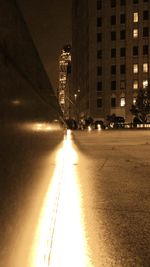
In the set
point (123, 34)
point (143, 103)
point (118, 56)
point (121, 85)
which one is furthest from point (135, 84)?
point (123, 34)

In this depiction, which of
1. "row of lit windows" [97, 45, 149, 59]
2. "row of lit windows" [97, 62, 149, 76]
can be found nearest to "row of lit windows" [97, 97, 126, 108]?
"row of lit windows" [97, 62, 149, 76]

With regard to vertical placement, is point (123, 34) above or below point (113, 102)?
above

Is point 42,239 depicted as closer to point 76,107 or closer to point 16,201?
point 16,201

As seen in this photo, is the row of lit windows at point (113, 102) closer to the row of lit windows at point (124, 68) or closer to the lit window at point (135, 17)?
the row of lit windows at point (124, 68)

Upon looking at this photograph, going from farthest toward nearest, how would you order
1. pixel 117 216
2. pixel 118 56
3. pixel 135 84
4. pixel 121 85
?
1. pixel 118 56
2. pixel 121 85
3. pixel 135 84
4. pixel 117 216

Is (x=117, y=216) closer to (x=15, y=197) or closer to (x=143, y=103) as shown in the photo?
(x=15, y=197)

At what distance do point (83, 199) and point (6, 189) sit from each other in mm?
3414

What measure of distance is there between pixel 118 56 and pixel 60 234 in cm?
7955

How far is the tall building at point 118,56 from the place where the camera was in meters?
78.9

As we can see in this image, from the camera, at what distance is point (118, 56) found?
8044cm

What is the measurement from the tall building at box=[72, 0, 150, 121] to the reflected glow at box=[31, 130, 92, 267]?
7487 centimetres

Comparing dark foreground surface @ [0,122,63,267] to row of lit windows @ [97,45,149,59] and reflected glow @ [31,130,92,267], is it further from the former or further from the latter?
row of lit windows @ [97,45,149,59]

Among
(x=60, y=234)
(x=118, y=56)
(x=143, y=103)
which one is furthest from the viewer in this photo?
(x=118, y=56)

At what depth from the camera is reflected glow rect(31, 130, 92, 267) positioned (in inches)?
111
